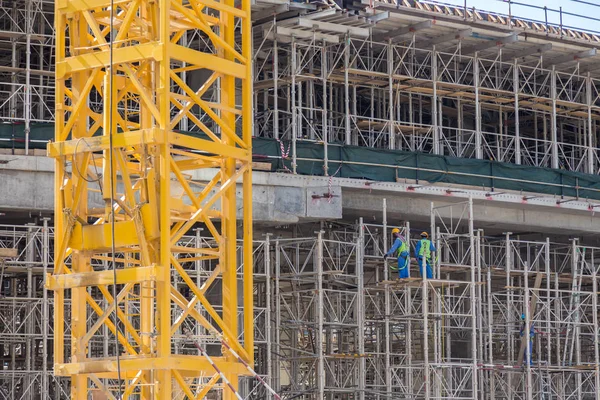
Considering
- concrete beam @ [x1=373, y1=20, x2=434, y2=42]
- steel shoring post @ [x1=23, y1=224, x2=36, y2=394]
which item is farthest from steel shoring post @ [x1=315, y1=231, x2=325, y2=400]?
concrete beam @ [x1=373, y1=20, x2=434, y2=42]

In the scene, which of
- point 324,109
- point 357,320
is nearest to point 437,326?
point 357,320

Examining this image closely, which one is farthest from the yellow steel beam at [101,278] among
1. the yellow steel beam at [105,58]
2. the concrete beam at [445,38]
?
the concrete beam at [445,38]

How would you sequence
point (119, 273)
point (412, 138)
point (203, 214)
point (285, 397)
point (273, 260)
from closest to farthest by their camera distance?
point (119, 273)
point (203, 214)
point (285, 397)
point (273, 260)
point (412, 138)

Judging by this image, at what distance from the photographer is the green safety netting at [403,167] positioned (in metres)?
38.8

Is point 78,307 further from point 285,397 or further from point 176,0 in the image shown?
point 285,397

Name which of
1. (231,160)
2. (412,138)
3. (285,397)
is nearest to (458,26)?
(412,138)

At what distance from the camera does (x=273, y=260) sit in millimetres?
40781

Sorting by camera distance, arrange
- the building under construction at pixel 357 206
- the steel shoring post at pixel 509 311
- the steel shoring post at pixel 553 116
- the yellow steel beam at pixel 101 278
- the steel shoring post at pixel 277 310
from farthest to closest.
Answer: the steel shoring post at pixel 553 116 < the steel shoring post at pixel 509 311 < the steel shoring post at pixel 277 310 < the building under construction at pixel 357 206 < the yellow steel beam at pixel 101 278

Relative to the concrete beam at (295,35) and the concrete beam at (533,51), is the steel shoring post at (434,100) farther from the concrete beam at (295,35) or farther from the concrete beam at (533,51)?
the concrete beam at (295,35)

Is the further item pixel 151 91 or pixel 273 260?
pixel 273 260

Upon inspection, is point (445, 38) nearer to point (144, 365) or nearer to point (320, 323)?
point (320, 323)

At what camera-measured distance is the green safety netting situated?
1528 inches

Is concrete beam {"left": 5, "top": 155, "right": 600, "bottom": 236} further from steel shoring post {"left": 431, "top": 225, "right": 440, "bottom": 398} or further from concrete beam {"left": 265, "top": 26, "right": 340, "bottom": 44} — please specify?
concrete beam {"left": 265, "top": 26, "right": 340, "bottom": 44}

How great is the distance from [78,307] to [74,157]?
8.49ft
